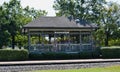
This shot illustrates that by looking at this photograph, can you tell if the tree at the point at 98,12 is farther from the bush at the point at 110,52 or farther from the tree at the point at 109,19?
the bush at the point at 110,52

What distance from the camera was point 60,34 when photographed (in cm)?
3944

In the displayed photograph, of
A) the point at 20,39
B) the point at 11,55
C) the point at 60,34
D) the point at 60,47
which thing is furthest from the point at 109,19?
the point at 11,55

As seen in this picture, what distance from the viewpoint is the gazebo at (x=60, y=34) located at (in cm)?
3731

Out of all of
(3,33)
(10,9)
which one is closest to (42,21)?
(3,33)

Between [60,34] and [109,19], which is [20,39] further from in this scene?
[60,34]

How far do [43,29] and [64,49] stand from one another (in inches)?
125

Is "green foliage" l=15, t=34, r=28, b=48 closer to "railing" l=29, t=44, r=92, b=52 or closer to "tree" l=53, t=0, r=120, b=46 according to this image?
"tree" l=53, t=0, r=120, b=46

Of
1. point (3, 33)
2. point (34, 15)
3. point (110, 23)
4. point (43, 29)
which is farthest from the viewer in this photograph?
point (34, 15)

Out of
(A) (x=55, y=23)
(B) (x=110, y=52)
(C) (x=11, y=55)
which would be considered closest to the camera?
(C) (x=11, y=55)

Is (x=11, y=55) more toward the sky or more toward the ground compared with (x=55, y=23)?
more toward the ground

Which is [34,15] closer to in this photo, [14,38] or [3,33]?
[14,38]

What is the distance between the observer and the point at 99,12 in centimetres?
5569

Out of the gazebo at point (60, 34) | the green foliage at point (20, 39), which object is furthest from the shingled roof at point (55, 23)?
the green foliage at point (20, 39)

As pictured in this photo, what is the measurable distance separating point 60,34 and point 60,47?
7.25 ft
